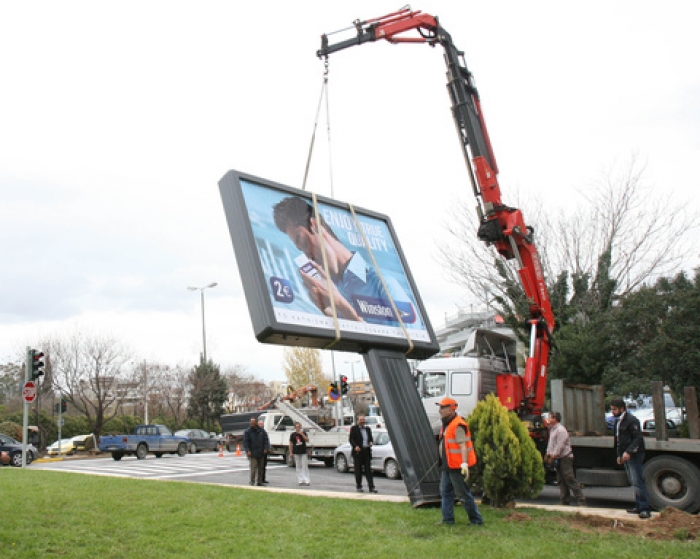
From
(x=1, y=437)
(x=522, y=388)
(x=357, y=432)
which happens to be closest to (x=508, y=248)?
(x=522, y=388)

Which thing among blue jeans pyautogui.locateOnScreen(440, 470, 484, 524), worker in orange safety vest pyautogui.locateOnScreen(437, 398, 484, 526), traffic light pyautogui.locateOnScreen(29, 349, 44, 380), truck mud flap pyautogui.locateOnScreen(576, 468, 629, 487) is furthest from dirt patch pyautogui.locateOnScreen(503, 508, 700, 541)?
traffic light pyautogui.locateOnScreen(29, 349, 44, 380)

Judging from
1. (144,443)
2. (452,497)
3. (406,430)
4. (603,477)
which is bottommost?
(144,443)

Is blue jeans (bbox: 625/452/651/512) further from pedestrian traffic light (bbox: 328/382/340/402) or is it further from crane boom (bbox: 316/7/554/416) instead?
pedestrian traffic light (bbox: 328/382/340/402)

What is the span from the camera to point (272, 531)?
25.8 ft

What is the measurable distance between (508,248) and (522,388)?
3.28 metres

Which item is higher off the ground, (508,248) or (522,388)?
(508,248)

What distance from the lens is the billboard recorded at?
8023 mm

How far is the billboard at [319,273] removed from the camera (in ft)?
26.3

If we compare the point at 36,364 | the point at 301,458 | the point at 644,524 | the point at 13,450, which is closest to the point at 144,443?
the point at 13,450

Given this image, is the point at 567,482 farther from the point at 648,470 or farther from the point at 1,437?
the point at 1,437

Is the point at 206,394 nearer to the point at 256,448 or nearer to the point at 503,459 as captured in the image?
the point at 256,448

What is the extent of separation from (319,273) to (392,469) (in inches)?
464

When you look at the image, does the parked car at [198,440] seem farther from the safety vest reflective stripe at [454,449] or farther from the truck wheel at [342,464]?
the safety vest reflective stripe at [454,449]

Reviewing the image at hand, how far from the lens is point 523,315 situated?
78.9ft
